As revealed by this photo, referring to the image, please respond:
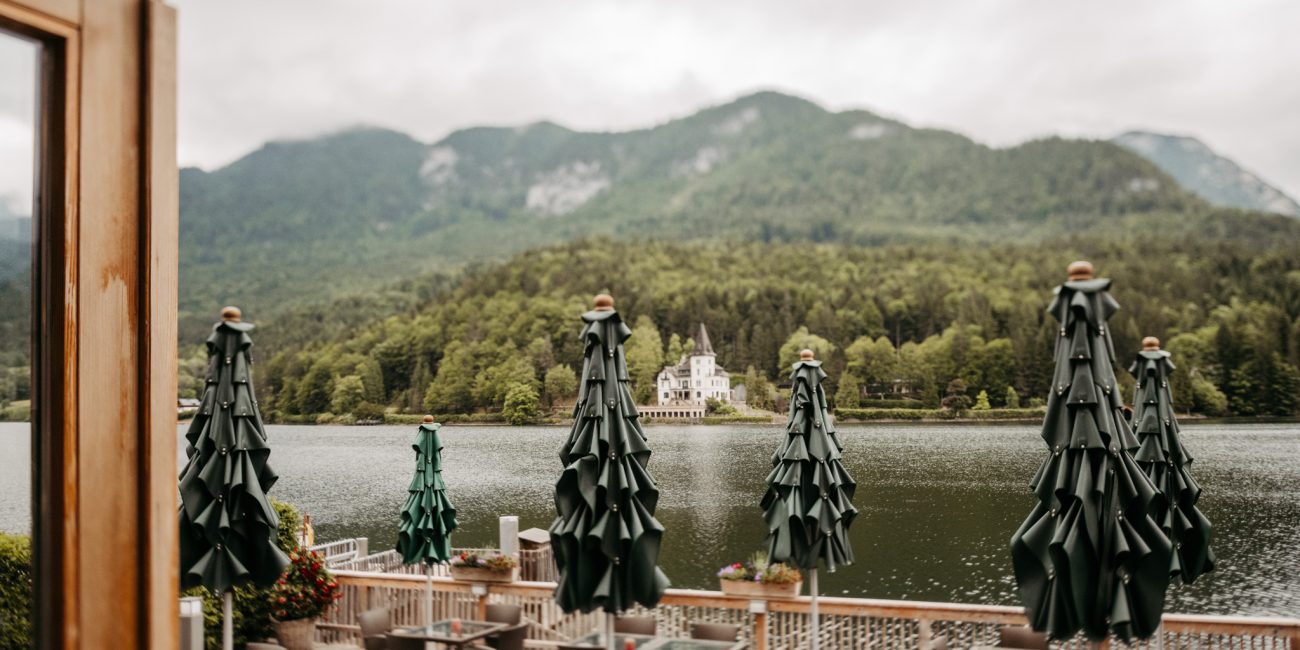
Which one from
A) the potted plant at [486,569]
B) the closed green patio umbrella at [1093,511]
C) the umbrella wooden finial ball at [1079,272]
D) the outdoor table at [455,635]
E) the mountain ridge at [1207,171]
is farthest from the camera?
the mountain ridge at [1207,171]

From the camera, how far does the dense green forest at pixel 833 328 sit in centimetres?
6088

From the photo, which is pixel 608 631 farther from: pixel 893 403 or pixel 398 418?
pixel 398 418

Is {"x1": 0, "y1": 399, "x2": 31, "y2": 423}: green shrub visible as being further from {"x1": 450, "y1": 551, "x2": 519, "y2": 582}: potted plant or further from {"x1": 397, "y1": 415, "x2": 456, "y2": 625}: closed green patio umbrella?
{"x1": 397, "y1": 415, "x2": 456, "y2": 625}: closed green patio umbrella

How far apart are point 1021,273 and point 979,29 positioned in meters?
97.3

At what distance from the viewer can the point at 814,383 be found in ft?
25.9

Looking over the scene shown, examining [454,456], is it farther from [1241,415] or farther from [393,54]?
[393,54]

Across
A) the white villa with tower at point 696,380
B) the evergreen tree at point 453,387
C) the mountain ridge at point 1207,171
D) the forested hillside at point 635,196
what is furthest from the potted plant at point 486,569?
the mountain ridge at point 1207,171

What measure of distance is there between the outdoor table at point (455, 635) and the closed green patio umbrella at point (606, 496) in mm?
1728

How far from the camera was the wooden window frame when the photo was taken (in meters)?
1.41

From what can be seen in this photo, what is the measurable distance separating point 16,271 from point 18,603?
1.65ft

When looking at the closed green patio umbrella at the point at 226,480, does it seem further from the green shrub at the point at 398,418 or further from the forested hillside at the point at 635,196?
the forested hillside at the point at 635,196

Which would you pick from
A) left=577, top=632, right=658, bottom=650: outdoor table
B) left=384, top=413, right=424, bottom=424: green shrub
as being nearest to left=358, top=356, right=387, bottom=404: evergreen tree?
left=384, top=413, right=424, bottom=424: green shrub

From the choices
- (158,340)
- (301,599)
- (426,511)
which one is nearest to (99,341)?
(158,340)

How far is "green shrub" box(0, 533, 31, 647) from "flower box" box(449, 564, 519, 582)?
23.9 ft
